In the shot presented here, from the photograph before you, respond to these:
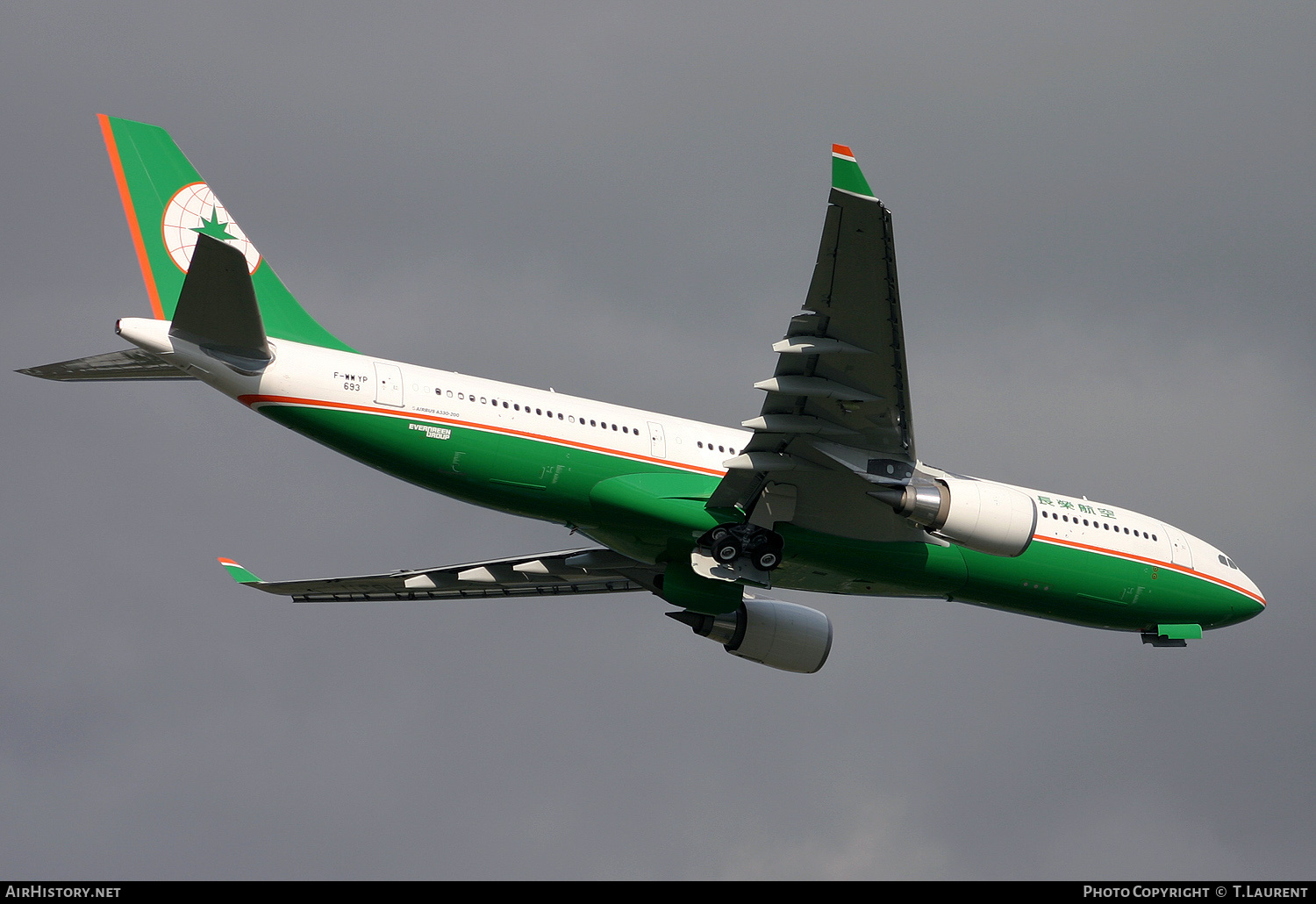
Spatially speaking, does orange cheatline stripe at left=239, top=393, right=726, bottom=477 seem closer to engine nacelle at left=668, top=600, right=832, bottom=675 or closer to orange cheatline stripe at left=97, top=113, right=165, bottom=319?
orange cheatline stripe at left=97, top=113, right=165, bottom=319

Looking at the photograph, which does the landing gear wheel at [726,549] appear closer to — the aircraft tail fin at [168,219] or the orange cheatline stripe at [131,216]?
the aircraft tail fin at [168,219]

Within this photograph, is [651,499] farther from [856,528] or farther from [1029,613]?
[1029,613]

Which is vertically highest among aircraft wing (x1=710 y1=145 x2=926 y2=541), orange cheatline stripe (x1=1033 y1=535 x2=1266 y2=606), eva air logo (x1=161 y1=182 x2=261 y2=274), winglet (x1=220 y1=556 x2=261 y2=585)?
eva air logo (x1=161 y1=182 x2=261 y2=274)

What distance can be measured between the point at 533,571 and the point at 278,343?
868 centimetres

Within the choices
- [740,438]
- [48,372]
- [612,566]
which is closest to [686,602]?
[612,566]

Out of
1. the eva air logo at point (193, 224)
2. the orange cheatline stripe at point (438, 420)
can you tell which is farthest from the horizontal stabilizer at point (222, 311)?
the eva air logo at point (193, 224)

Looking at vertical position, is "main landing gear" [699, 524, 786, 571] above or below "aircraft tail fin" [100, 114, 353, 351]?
below

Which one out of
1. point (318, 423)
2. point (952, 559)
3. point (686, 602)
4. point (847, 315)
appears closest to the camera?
point (847, 315)

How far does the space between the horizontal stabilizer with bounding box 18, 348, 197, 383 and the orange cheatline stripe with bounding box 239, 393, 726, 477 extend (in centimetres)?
126

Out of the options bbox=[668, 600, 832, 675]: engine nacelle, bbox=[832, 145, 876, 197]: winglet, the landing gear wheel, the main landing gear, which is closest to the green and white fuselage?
the main landing gear

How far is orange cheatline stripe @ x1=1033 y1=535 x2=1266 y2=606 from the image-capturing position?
2859cm

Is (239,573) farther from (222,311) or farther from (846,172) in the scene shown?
(846,172)
